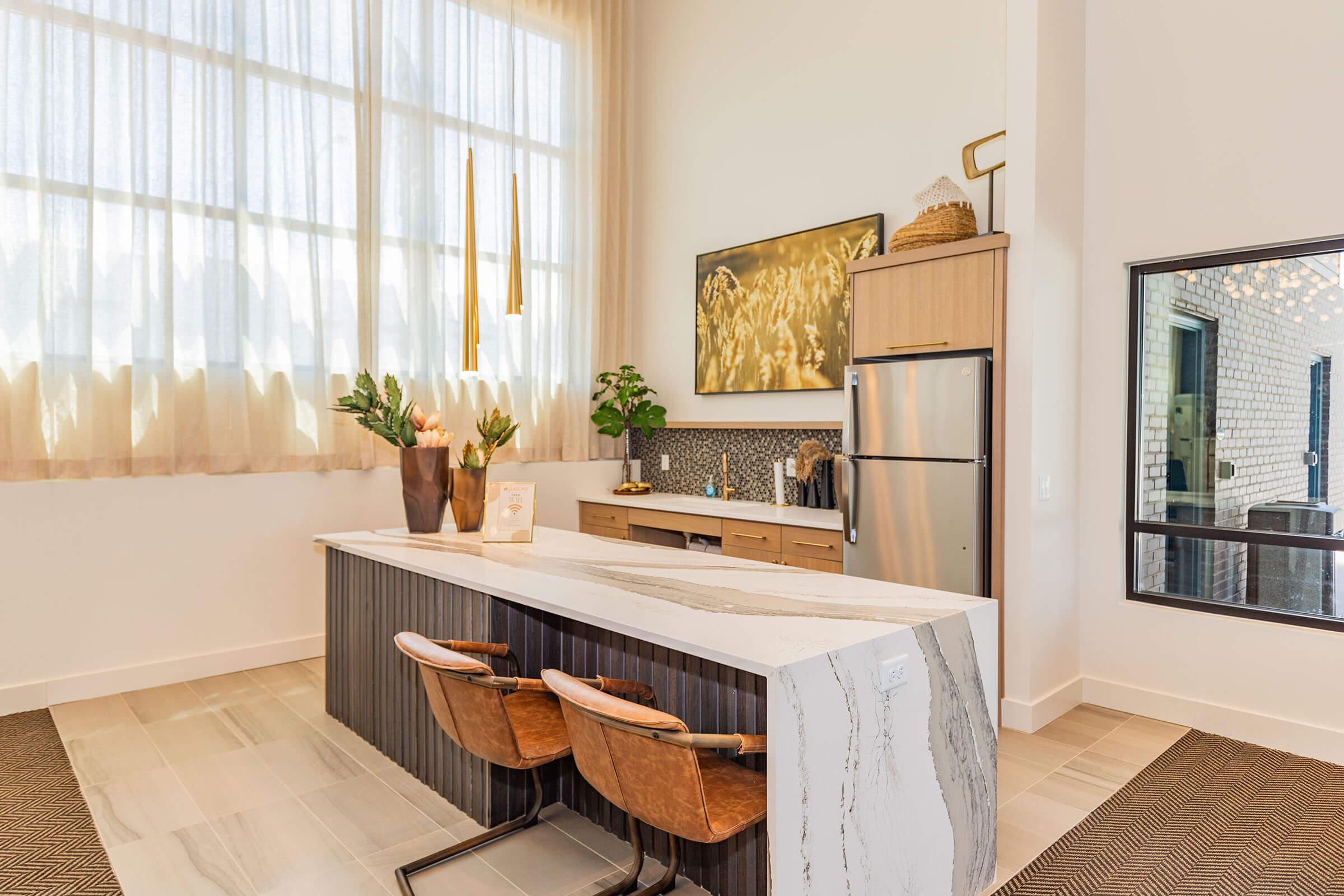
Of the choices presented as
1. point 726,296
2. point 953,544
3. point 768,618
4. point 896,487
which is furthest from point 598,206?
point 768,618

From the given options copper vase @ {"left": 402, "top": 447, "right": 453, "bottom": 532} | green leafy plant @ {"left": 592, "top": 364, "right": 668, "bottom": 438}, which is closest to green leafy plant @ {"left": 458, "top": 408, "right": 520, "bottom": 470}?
copper vase @ {"left": 402, "top": 447, "right": 453, "bottom": 532}

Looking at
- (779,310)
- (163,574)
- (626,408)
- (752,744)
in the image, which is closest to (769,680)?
(752,744)

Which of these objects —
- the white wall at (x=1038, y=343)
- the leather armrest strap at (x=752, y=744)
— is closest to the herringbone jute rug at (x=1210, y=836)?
the white wall at (x=1038, y=343)

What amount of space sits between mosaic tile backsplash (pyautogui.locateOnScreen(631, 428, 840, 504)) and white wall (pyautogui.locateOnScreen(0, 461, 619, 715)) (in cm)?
189

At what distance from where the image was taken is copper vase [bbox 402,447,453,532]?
3.44 metres

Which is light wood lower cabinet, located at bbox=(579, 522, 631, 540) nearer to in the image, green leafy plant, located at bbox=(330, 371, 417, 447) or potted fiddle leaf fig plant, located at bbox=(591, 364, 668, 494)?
potted fiddle leaf fig plant, located at bbox=(591, 364, 668, 494)

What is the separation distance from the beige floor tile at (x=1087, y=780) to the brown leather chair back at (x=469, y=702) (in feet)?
6.39

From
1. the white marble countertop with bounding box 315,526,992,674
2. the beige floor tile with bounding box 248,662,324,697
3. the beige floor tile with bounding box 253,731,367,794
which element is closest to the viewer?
the white marble countertop with bounding box 315,526,992,674

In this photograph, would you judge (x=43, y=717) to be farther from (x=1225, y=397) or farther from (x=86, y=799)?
(x=1225, y=397)

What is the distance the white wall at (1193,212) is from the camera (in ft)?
10.2

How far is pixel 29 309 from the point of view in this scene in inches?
144

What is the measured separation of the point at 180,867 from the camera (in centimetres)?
235

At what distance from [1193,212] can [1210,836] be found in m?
2.50

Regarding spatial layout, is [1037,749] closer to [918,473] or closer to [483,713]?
[918,473]
